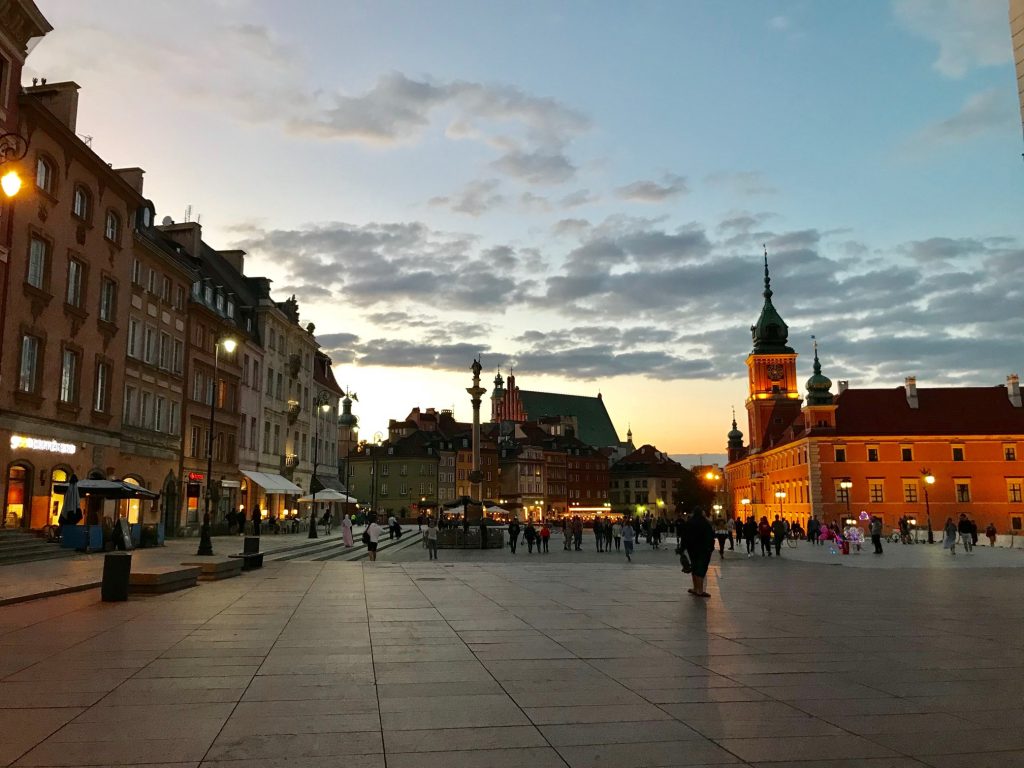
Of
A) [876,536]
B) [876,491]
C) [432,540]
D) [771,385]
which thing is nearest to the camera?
[432,540]

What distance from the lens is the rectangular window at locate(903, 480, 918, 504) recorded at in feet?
272

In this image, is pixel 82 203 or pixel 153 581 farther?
pixel 82 203

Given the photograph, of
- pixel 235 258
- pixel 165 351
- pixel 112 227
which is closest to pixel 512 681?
pixel 112 227

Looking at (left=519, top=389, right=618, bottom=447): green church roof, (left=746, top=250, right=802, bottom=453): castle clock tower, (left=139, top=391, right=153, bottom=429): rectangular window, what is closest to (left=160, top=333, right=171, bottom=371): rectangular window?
(left=139, top=391, right=153, bottom=429): rectangular window

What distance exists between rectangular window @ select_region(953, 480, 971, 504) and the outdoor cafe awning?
217 feet

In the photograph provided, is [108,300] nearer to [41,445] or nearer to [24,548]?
[41,445]

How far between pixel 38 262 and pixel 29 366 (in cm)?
372

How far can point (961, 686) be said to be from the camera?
8172mm

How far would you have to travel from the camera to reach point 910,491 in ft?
274

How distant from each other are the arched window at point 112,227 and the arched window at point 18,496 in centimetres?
1066

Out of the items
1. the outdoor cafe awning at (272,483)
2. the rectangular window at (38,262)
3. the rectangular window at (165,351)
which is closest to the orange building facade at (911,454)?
the outdoor cafe awning at (272,483)

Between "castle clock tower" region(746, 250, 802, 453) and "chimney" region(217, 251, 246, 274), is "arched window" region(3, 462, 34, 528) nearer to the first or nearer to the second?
"chimney" region(217, 251, 246, 274)

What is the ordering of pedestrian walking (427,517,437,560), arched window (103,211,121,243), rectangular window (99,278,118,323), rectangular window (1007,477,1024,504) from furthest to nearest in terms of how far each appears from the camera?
1. rectangular window (1007,477,1024,504)
2. arched window (103,211,121,243)
3. rectangular window (99,278,118,323)
4. pedestrian walking (427,517,437,560)

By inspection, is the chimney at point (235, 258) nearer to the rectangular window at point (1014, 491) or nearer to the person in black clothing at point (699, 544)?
the person in black clothing at point (699, 544)
